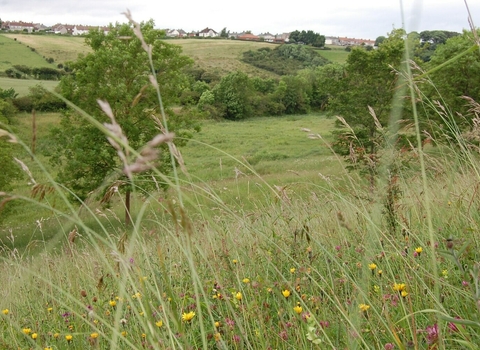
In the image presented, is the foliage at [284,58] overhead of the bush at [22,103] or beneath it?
overhead

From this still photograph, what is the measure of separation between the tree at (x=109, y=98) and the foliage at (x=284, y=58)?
66.5 meters

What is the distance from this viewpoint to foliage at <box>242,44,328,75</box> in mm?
84794

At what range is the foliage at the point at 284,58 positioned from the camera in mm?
84794

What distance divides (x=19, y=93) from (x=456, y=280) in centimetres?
3912

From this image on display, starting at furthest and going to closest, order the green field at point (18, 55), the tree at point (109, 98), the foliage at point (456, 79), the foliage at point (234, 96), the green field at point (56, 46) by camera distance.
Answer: the foliage at point (234, 96), the green field at point (56, 46), the green field at point (18, 55), the foliage at point (456, 79), the tree at point (109, 98)

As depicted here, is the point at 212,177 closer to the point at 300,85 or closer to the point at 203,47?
the point at 300,85

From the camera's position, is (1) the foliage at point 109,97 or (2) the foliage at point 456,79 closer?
(1) the foliage at point 109,97

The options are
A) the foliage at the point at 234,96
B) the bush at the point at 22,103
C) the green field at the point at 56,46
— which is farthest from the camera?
the foliage at the point at 234,96

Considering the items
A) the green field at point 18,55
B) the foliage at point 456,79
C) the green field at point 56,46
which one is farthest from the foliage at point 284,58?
the foliage at point 456,79

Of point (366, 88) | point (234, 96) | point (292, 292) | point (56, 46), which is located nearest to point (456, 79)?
point (366, 88)

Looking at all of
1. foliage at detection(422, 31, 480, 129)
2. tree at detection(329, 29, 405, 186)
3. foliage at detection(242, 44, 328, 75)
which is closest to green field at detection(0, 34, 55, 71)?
tree at detection(329, 29, 405, 186)

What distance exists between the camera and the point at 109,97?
14.8 m

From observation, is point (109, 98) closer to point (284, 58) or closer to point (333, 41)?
point (284, 58)

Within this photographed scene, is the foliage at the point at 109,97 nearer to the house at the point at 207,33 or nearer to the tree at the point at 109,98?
the tree at the point at 109,98
